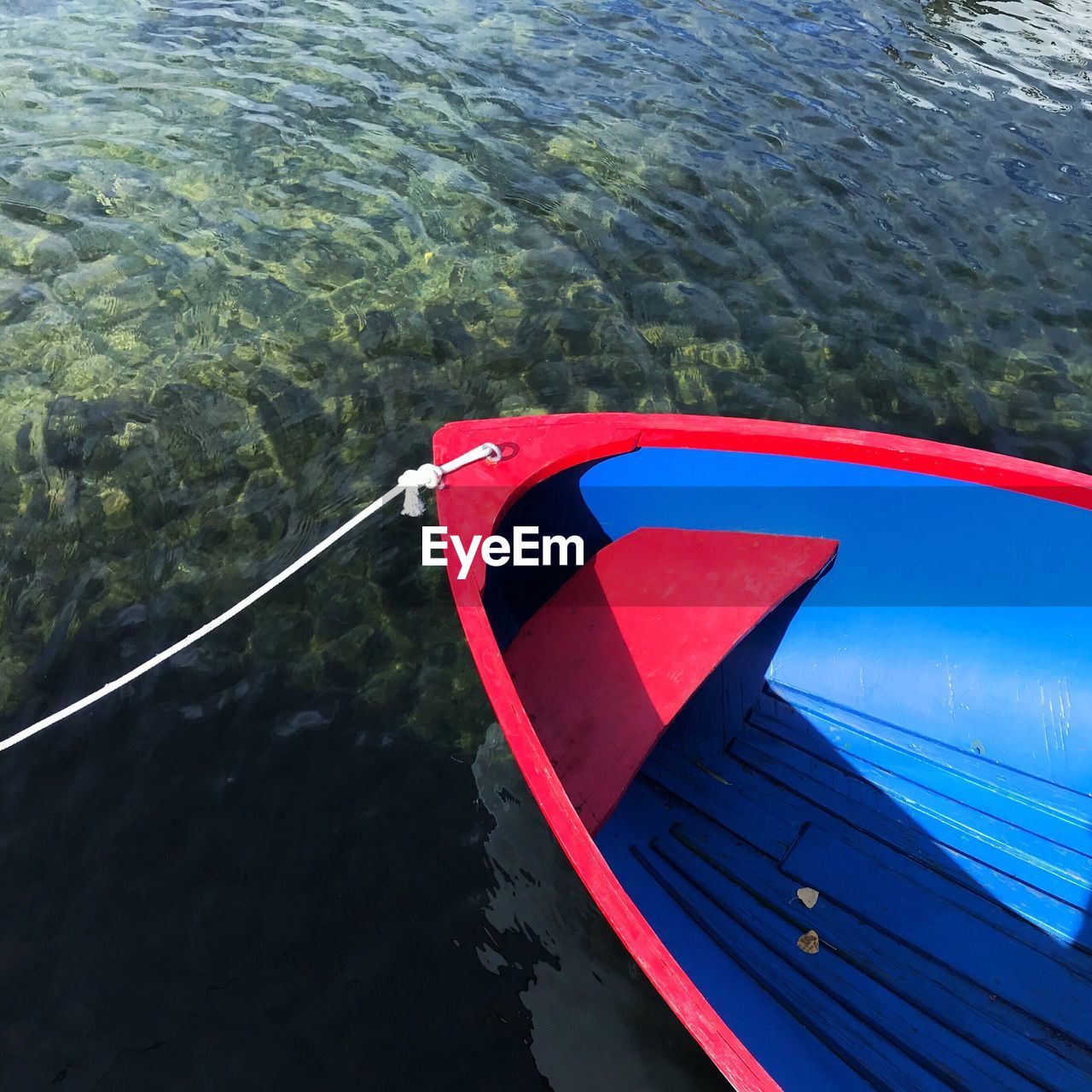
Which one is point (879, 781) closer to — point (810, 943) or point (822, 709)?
point (822, 709)

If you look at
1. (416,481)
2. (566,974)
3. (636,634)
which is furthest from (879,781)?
(416,481)

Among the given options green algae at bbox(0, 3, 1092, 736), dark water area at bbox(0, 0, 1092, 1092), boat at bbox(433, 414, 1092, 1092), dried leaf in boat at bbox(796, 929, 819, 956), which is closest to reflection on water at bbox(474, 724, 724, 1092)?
dark water area at bbox(0, 0, 1092, 1092)

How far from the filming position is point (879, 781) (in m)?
4.50

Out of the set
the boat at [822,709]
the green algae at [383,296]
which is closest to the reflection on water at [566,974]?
the boat at [822,709]

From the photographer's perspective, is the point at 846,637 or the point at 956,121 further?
the point at 956,121

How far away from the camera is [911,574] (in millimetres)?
4621

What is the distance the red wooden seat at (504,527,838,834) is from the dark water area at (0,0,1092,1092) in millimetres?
456

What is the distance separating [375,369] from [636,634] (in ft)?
9.34

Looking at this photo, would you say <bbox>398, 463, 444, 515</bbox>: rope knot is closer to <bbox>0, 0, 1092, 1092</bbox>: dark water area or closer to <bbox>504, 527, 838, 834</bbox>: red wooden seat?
<bbox>504, 527, 838, 834</bbox>: red wooden seat

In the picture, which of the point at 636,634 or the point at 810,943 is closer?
the point at 810,943

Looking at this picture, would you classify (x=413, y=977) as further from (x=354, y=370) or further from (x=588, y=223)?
(x=588, y=223)

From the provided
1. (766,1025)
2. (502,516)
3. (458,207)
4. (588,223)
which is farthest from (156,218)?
(766,1025)

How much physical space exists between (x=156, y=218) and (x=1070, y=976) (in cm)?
774

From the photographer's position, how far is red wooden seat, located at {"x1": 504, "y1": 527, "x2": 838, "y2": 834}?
4.36 metres
